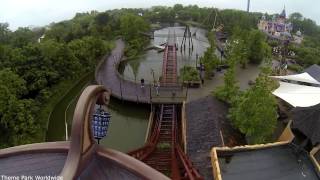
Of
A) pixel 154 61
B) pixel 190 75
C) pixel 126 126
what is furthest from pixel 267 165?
pixel 154 61

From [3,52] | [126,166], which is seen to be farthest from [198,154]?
[3,52]

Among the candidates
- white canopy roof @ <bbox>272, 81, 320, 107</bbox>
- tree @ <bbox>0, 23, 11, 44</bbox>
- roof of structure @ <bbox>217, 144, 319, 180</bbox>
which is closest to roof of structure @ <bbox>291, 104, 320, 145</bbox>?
roof of structure @ <bbox>217, 144, 319, 180</bbox>

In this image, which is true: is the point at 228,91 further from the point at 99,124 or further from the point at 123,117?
the point at 99,124

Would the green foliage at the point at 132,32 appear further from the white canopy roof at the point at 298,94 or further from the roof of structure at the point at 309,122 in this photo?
the roof of structure at the point at 309,122

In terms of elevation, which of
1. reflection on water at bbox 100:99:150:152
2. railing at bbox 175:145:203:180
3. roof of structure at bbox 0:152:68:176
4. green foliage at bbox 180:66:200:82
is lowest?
reflection on water at bbox 100:99:150:152

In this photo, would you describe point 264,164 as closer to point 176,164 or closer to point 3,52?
point 176,164

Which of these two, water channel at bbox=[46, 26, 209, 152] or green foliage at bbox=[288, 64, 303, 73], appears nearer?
water channel at bbox=[46, 26, 209, 152]

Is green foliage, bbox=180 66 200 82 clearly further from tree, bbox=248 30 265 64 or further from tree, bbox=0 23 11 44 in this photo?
tree, bbox=0 23 11 44
